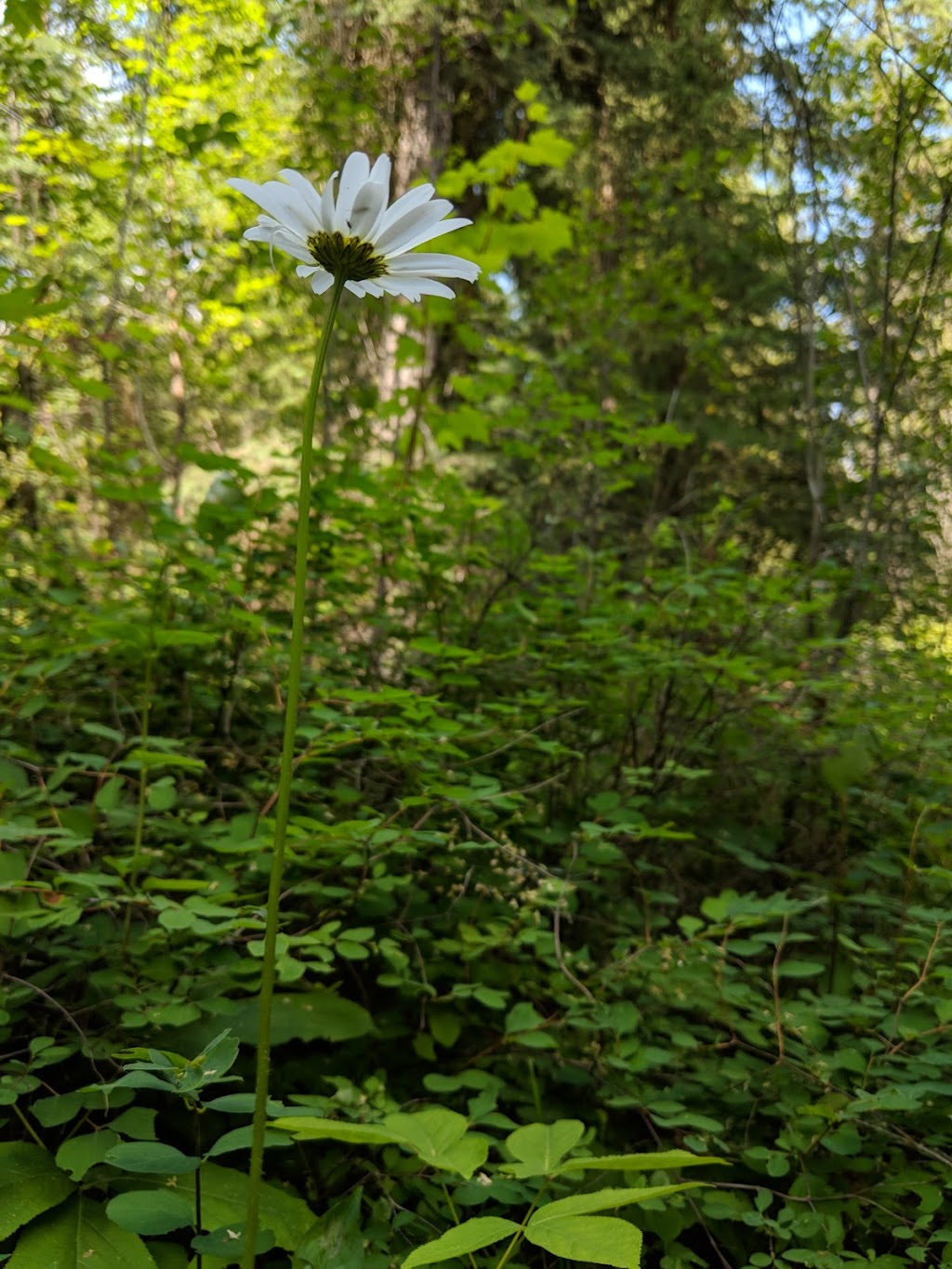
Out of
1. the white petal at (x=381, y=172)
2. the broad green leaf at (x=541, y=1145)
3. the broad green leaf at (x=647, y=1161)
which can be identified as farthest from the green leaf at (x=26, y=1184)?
the white petal at (x=381, y=172)

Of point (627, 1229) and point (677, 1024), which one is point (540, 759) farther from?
point (627, 1229)

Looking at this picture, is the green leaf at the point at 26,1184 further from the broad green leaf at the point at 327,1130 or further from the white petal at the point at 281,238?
the white petal at the point at 281,238

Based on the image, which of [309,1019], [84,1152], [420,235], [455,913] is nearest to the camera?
[420,235]

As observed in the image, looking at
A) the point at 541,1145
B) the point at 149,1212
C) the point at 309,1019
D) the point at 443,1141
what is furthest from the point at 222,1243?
the point at 309,1019

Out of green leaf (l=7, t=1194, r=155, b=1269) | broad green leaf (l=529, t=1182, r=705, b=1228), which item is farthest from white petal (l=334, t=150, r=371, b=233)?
green leaf (l=7, t=1194, r=155, b=1269)

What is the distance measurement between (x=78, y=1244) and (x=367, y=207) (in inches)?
49.2

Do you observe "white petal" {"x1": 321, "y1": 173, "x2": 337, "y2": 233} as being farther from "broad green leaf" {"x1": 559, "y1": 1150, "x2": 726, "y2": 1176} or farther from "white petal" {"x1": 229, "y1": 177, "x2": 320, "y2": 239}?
"broad green leaf" {"x1": 559, "y1": 1150, "x2": 726, "y2": 1176}

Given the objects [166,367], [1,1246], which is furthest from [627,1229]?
[166,367]

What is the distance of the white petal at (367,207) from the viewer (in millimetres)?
729

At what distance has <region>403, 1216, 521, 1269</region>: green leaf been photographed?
65 centimetres

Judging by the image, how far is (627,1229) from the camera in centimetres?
66

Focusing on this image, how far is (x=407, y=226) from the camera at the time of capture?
0.76 metres

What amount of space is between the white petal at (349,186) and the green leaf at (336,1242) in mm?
992

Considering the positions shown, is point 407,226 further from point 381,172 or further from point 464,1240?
point 464,1240
